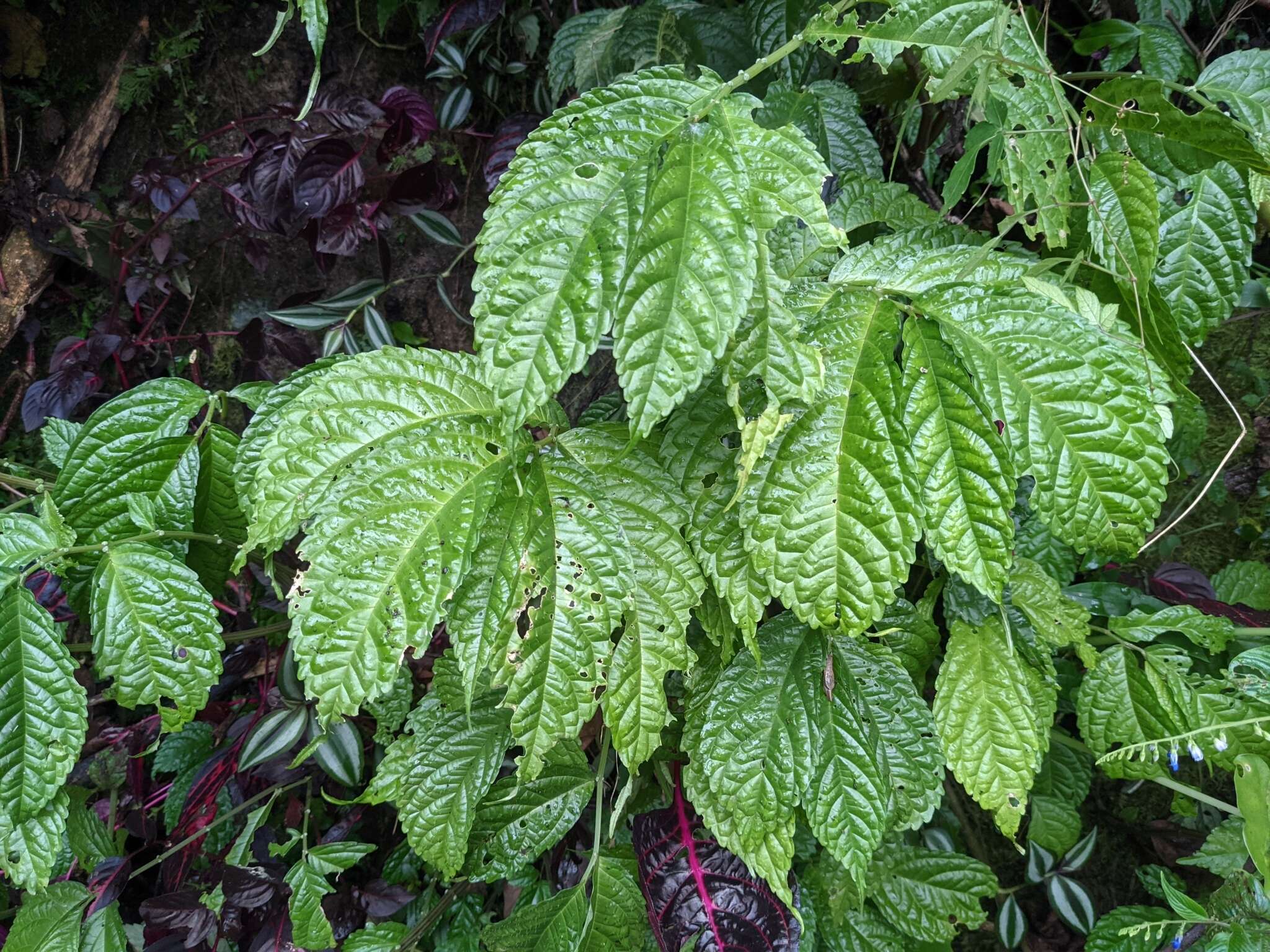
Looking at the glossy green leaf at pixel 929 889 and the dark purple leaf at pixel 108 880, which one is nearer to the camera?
the glossy green leaf at pixel 929 889

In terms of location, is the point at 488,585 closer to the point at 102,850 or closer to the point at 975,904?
the point at 975,904

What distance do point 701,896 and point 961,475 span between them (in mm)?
753

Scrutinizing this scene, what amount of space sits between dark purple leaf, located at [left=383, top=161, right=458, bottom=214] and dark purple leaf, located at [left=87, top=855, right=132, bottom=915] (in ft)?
4.65

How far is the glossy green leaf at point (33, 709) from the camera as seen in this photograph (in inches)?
41.9

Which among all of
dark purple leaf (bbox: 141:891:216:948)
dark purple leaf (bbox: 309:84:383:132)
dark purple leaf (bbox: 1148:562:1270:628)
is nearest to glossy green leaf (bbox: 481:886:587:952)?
dark purple leaf (bbox: 141:891:216:948)

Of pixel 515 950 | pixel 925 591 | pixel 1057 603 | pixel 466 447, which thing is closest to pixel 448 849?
pixel 515 950

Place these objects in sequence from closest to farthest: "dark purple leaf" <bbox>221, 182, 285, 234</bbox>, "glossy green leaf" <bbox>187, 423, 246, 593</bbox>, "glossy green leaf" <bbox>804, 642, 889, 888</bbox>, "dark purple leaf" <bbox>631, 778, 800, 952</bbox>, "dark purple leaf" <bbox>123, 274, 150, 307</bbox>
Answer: "glossy green leaf" <bbox>804, 642, 889, 888</bbox>
"dark purple leaf" <bbox>631, 778, 800, 952</bbox>
"glossy green leaf" <bbox>187, 423, 246, 593</bbox>
"dark purple leaf" <bbox>221, 182, 285, 234</bbox>
"dark purple leaf" <bbox>123, 274, 150, 307</bbox>

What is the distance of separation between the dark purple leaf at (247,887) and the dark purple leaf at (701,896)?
70 cm

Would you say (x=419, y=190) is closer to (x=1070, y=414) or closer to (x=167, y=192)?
(x=167, y=192)

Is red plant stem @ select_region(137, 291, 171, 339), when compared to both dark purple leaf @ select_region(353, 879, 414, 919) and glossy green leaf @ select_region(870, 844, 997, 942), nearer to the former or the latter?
dark purple leaf @ select_region(353, 879, 414, 919)

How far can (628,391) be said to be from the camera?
0.69 metres

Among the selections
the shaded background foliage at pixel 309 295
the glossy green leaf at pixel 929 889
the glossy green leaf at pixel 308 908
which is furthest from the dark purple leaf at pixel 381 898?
the glossy green leaf at pixel 929 889

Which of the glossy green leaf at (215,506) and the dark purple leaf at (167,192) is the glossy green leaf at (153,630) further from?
the dark purple leaf at (167,192)

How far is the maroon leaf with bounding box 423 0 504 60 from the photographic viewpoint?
1627mm
